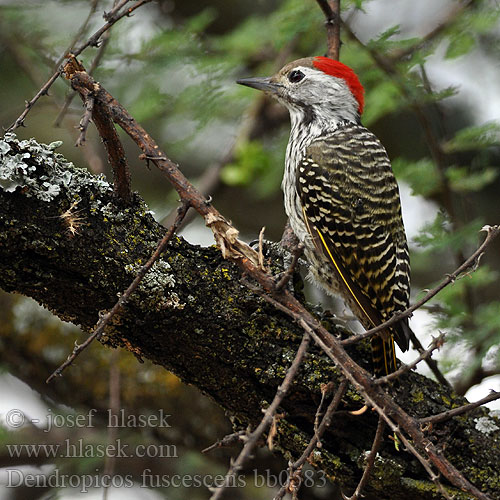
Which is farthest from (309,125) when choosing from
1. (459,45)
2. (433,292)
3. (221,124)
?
(433,292)

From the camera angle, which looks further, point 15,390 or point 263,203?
point 263,203

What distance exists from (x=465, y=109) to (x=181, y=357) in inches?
165

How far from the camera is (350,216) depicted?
338 cm

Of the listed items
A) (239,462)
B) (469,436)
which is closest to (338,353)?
(239,462)

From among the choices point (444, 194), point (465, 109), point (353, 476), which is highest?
point (465, 109)

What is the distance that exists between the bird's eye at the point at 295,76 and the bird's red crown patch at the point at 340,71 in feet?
0.70

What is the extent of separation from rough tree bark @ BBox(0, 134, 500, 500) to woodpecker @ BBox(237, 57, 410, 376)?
1.41ft

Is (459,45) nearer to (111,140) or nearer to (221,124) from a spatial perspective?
(221,124)

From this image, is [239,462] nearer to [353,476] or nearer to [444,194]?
[353,476]

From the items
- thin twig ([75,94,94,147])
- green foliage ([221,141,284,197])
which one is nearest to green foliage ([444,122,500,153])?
green foliage ([221,141,284,197])

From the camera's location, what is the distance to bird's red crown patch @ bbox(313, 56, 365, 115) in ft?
11.7

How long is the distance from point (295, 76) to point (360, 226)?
1147 mm

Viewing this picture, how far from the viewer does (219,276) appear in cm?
253

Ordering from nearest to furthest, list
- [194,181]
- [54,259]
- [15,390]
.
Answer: [54,259] → [15,390] → [194,181]
